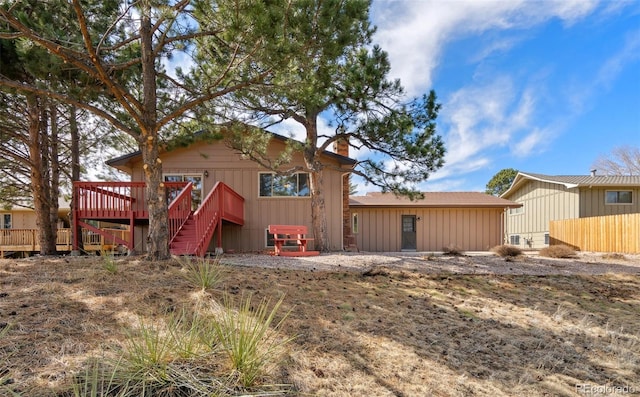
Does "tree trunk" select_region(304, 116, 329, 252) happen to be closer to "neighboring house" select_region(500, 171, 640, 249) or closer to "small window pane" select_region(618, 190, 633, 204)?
"neighboring house" select_region(500, 171, 640, 249)

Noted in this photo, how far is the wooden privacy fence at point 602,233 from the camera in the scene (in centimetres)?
1209

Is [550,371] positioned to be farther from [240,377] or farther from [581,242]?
[581,242]

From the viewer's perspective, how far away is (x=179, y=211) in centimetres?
839

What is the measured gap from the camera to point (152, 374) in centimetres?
217

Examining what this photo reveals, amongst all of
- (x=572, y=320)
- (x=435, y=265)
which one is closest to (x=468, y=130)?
(x=435, y=265)

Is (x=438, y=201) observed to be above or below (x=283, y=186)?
below

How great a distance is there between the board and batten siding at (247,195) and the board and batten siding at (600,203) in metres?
13.7

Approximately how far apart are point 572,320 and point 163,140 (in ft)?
29.1

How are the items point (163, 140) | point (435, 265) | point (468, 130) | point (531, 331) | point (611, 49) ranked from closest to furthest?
point (531, 331) → point (435, 265) → point (163, 140) → point (611, 49) → point (468, 130)

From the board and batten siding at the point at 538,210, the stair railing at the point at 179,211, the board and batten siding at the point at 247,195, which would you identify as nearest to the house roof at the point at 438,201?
the board and batten siding at the point at 538,210

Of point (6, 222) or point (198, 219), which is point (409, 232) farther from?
point (6, 222)

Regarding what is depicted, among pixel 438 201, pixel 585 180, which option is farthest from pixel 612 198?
pixel 438 201

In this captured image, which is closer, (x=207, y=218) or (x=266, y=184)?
(x=207, y=218)

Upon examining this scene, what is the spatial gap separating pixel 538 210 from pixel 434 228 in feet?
27.8
